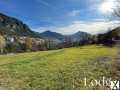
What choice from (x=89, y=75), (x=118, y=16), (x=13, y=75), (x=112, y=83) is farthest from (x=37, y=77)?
(x=118, y=16)

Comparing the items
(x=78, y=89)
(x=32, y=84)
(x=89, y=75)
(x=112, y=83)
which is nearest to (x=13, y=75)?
(x=32, y=84)

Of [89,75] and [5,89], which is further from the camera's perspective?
[89,75]

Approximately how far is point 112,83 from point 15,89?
16.5ft

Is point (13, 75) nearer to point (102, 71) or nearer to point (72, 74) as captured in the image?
point (72, 74)

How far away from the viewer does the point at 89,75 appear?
1688 centimetres

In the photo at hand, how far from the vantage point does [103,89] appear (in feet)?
41.0

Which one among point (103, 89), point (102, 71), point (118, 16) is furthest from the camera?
point (118, 16)

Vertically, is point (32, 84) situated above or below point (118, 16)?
below

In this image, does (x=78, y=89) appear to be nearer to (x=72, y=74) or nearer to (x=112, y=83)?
(x=112, y=83)

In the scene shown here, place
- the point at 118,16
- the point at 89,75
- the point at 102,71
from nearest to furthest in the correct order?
the point at 89,75, the point at 102,71, the point at 118,16

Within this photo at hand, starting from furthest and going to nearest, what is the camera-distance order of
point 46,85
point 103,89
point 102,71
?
1. point 102,71
2. point 46,85
3. point 103,89

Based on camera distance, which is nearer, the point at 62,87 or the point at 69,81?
the point at 62,87

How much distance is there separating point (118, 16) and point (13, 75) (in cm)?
889

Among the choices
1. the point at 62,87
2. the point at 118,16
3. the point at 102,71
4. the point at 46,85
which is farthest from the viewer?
the point at 118,16
